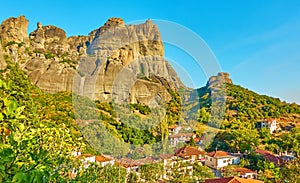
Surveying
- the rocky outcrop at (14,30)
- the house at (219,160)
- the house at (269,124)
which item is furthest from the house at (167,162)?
the rocky outcrop at (14,30)

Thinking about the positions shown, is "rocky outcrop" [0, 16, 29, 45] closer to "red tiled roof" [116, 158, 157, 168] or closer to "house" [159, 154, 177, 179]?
"red tiled roof" [116, 158, 157, 168]

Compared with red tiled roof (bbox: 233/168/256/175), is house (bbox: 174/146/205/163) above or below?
above

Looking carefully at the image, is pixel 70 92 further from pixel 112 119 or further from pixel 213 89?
pixel 213 89

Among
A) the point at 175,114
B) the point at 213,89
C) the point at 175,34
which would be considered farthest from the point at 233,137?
the point at 175,34

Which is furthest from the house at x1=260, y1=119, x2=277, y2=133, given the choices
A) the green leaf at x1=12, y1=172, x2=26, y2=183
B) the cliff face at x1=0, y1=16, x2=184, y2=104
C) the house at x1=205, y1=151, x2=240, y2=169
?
the green leaf at x1=12, y1=172, x2=26, y2=183

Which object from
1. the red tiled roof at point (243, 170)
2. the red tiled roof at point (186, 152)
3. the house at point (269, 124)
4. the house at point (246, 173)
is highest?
the house at point (269, 124)

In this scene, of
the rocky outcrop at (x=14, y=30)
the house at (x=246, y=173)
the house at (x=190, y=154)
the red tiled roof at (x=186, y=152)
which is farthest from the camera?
the rocky outcrop at (x=14, y=30)

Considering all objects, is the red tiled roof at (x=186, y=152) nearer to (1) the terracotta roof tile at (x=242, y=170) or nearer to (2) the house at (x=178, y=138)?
(2) the house at (x=178, y=138)

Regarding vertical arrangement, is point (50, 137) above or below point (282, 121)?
below

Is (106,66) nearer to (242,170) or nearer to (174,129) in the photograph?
(174,129)
